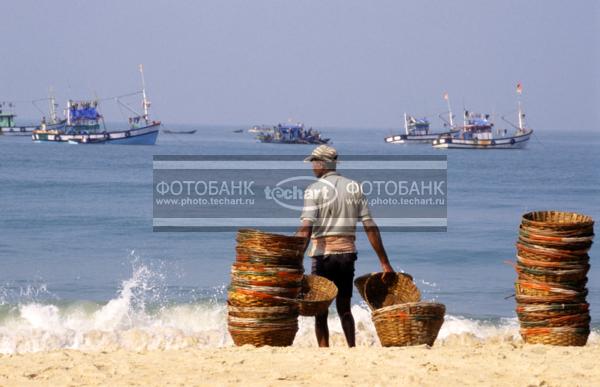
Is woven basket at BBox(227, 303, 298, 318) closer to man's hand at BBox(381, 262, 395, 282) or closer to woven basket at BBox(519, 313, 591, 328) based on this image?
man's hand at BBox(381, 262, 395, 282)

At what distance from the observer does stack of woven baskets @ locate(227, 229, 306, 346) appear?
332 inches

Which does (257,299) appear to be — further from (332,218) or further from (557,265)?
(557,265)

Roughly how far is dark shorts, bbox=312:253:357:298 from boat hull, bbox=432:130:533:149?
100830 millimetres

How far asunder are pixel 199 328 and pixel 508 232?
1635 cm

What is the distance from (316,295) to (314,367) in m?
1.20

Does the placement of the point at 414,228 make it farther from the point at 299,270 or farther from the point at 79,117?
the point at 79,117

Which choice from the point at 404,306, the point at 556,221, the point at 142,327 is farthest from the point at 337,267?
the point at 142,327

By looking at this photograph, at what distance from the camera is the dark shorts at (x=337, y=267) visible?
331 inches

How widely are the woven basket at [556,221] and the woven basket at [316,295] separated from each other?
1779mm

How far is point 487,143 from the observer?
108000mm

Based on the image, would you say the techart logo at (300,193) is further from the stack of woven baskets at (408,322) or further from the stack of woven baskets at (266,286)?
the stack of woven baskets at (408,322)

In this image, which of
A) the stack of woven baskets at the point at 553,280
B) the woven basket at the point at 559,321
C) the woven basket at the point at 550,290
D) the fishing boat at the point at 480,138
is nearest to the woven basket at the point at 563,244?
the stack of woven baskets at the point at 553,280

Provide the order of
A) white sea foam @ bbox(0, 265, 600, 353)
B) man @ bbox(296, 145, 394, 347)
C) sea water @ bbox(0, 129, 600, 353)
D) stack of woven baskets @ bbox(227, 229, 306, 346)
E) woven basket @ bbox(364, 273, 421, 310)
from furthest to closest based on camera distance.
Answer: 1. sea water @ bbox(0, 129, 600, 353)
2. white sea foam @ bbox(0, 265, 600, 353)
3. woven basket @ bbox(364, 273, 421, 310)
4. stack of woven baskets @ bbox(227, 229, 306, 346)
5. man @ bbox(296, 145, 394, 347)

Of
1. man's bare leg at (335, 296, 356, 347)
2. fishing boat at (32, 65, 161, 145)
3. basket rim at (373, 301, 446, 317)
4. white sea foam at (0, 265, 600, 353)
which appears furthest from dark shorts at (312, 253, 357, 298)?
fishing boat at (32, 65, 161, 145)
